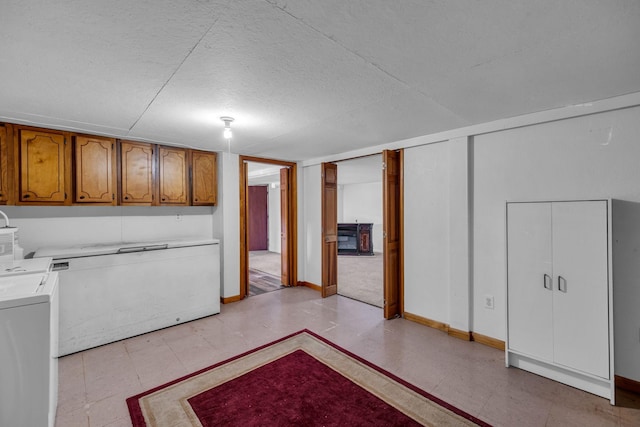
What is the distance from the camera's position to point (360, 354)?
2850 mm

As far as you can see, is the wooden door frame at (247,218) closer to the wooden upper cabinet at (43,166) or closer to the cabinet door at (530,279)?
the wooden upper cabinet at (43,166)

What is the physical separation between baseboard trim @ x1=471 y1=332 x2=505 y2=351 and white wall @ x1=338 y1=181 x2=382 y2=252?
20.3ft

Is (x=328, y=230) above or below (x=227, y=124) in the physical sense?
below

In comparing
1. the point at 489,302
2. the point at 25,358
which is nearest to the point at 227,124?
the point at 25,358

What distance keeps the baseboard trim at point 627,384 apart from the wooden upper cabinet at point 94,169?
5271mm

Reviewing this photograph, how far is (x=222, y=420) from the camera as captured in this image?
77.9 inches

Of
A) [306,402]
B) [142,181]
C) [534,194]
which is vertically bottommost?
[306,402]

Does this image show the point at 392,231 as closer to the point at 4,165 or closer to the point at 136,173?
the point at 136,173

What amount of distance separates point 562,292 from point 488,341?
3.28 feet

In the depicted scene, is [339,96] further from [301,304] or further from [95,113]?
[301,304]

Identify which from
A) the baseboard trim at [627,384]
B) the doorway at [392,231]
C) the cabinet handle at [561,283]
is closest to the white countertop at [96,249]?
the doorway at [392,231]

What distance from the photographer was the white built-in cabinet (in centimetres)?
218

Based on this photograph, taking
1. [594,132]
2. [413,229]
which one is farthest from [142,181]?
[594,132]

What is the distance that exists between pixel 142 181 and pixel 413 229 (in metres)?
3.55
